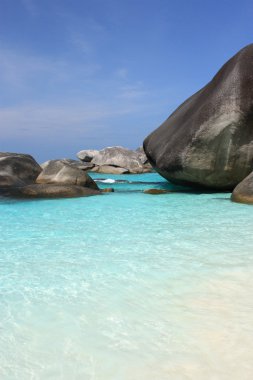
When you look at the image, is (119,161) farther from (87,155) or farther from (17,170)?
(17,170)

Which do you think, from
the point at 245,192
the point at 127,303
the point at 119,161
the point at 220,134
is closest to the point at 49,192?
the point at 220,134

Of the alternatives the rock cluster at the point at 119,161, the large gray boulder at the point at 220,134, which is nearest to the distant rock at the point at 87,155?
Result: the rock cluster at the point at 119,161

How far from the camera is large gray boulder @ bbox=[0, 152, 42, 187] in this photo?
12109 mm

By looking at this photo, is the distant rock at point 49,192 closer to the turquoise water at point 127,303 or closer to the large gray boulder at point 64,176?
the large gray boulder at point 64,176

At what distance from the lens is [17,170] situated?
12.9 metres

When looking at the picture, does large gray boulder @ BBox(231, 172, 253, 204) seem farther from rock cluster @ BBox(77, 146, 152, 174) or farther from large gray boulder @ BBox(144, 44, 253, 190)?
rock cluster @ BBox(77, 146, 152, 174)

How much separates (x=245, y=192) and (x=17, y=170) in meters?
7.44

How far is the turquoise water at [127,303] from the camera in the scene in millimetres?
1961

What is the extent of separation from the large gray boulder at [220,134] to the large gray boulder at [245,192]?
1546 mm

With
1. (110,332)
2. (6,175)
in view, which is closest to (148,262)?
(110,332)

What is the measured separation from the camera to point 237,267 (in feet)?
11.6

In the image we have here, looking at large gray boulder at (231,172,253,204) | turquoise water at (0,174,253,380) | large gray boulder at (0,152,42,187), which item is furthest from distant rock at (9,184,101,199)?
turquoise water at (0,174,253,380)

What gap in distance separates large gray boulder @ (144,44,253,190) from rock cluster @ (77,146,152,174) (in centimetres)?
1567

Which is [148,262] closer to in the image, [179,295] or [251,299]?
[179,295]
